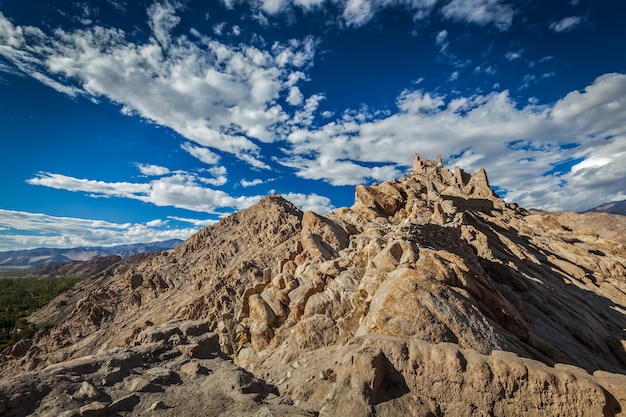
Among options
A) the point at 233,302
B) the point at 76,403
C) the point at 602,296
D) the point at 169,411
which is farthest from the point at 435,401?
the point at 233,302

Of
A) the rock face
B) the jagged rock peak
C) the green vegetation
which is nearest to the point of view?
the rock face

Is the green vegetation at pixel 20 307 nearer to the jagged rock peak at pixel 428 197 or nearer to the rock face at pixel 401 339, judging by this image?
the rock face at pixel 401 339

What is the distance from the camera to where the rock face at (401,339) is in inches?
412

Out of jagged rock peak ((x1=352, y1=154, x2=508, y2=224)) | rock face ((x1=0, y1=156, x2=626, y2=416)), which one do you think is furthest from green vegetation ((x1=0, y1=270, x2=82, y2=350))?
jagged rock peak ((x1=352, y1=154, x2=508, y2=224))

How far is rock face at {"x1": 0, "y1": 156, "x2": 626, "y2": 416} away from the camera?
412 inches

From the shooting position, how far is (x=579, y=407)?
9.87m

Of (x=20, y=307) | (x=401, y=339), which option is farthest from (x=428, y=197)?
(x=20, y=307)

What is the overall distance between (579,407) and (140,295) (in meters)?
88.5

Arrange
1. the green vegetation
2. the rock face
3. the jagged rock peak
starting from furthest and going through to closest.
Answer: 1. the green vegetation
2. the jagged rock peak
3. the rock face

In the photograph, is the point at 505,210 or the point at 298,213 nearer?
the point at 505,210

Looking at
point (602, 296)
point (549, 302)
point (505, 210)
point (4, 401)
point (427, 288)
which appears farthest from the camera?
point (505, 210)

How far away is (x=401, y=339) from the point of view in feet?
40.3

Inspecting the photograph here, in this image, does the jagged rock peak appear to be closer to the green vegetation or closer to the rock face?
the rock face

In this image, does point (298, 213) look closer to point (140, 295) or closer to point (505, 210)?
point (140, 295)
